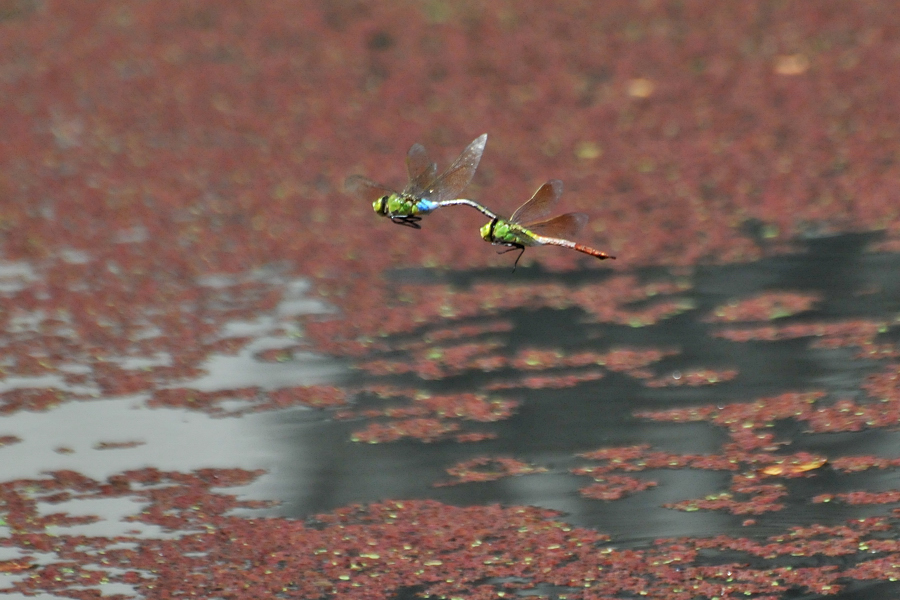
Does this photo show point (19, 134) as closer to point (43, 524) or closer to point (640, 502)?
point (43, 524)

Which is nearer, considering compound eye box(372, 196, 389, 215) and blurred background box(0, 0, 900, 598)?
compound eye box(372, 196, 389, 215)

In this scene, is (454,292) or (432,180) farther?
(454,292)

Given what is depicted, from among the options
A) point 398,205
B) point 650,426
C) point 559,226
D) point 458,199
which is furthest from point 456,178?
point 650,426

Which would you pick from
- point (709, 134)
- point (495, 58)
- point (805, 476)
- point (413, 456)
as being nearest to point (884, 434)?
point (805, 476)

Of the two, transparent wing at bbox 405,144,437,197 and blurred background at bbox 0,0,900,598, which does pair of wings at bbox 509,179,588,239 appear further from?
blurred background at bbox 0,0,900,598

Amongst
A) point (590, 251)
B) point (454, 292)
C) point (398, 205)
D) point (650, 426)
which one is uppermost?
point (454, 292)

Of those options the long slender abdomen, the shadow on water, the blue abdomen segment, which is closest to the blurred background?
the shadow on water

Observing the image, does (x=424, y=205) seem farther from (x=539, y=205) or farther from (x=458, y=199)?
(x=539, y=205)
